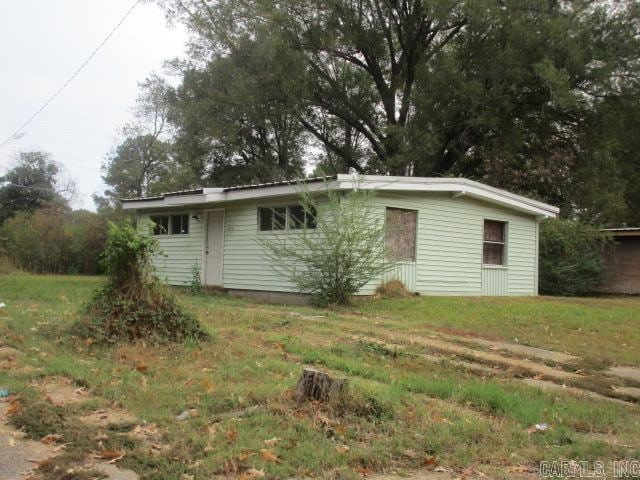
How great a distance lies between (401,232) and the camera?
15258 mm

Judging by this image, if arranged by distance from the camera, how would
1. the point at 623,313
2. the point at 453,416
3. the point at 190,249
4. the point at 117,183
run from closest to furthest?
the point at 453,416 → the point at 623,313 → the point at 190,249 → the point at 117,183

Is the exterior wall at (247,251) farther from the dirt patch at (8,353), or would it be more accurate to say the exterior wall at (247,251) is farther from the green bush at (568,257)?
the green bush at (568,257)

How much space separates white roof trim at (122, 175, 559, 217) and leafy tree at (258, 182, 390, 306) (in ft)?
1.06

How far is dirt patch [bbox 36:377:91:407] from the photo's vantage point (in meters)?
5.36

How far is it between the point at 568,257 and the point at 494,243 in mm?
5233

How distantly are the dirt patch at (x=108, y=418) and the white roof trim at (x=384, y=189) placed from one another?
906cm

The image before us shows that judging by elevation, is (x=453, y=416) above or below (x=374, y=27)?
below

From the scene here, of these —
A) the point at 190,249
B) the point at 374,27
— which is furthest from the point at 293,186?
the point at 374,27

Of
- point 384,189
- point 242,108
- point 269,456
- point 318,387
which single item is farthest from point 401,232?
point 242,108

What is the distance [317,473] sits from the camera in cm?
395

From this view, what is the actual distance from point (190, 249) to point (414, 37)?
48.0 ft

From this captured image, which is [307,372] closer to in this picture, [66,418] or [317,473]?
[317,473]

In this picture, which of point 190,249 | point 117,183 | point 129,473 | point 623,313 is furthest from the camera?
point 117,183

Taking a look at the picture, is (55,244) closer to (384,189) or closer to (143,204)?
(143,204)
